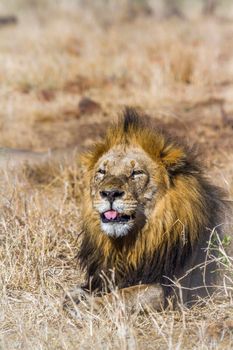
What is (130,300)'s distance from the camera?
539 cm

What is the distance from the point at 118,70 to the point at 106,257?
26.2ft

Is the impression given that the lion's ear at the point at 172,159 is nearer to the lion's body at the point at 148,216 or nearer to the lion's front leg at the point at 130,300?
the lion's body at the point at 148,216

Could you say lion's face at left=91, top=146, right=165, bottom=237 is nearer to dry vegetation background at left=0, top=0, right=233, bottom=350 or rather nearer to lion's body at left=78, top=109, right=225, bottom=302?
lion's body at left=78, top=109, right=225, bottom=302

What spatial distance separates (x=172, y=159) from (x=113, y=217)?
48cm

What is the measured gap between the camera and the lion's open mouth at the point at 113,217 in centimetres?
542

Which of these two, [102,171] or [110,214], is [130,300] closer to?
[110,214]

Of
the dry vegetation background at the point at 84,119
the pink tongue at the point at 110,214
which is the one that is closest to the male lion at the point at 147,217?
the pink tongue at the point at 110,214

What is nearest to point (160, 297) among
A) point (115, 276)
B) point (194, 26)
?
point (115, 276)

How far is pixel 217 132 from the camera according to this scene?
31.7 ft

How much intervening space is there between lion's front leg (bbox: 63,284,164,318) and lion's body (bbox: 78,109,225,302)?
0.08m

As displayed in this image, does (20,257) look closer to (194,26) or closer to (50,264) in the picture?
(50,264)

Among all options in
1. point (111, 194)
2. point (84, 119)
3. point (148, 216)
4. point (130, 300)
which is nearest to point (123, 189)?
point (111, 194)

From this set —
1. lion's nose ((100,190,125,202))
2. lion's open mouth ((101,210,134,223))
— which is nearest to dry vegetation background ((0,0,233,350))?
lion's open mouth ((101,210,134,223))

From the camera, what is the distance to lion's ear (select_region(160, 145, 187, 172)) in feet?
18.4
